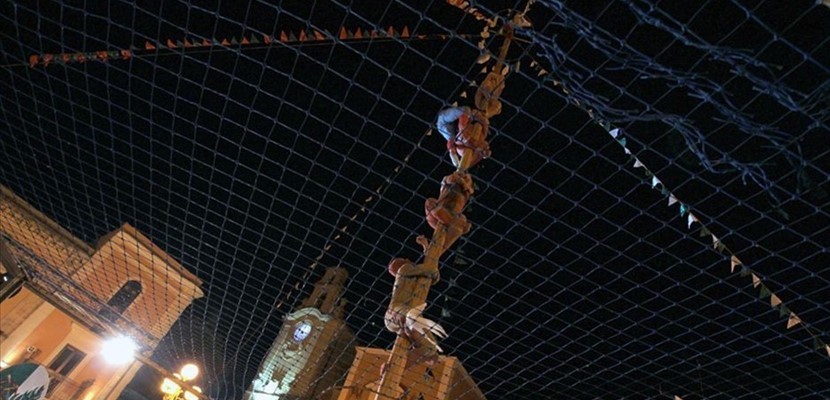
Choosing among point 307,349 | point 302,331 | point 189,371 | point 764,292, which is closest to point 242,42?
point 764,292

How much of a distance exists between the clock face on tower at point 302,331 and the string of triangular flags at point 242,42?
50.8ft

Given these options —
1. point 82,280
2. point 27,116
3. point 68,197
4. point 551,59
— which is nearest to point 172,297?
point 82,280

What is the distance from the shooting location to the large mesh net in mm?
1624

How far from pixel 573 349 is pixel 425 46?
384 cm

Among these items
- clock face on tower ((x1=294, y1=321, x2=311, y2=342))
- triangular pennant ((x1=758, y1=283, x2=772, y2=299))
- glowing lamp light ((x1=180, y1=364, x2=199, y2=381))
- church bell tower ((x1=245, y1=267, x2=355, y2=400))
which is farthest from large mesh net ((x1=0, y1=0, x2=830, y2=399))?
clock face on tower ((x1=294, y1=321, x2=311, y2=342))

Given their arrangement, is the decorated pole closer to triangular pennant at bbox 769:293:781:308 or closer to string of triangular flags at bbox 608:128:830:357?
string of triangular flags at bbox 608:128:830:357

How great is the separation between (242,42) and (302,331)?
16497 mm

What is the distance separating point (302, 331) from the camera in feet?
57.3

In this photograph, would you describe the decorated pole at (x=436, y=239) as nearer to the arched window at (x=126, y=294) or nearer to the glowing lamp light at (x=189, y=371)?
the glowing lamp light at (x=189, y=371)

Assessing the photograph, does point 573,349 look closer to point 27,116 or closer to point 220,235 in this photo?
point 220,235

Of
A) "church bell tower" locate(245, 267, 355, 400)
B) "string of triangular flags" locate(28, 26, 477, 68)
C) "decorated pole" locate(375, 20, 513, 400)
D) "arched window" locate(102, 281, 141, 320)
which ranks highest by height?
"church bell tower" locate(245, 267, 355, 400)

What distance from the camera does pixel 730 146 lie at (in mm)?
1821

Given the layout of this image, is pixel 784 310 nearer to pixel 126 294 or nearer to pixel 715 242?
pixel 715 242

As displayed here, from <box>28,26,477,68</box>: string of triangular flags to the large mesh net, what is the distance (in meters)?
0.02
